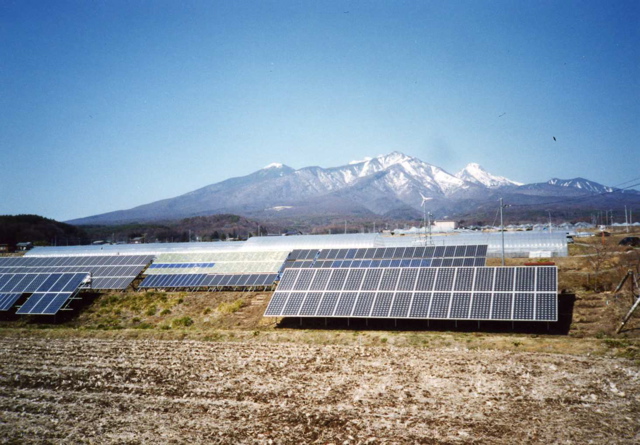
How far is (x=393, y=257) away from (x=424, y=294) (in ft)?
61.6

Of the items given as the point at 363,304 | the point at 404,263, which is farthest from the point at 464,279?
the point at 404,263

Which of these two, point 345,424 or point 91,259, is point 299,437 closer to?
point 345,424

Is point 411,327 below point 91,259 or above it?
below

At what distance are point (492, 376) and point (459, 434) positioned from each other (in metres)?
5.86

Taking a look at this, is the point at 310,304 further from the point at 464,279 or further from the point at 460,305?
the point at 464,279

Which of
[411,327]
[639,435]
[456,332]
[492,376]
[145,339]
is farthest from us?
[145,339]

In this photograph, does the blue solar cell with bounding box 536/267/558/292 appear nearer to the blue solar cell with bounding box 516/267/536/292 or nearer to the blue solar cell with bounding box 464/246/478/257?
the blue solar cell with bounding box 516/267/536/292

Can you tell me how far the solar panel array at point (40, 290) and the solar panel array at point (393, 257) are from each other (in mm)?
20960

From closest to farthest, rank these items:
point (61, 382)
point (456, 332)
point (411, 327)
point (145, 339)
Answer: point (61, 382) < point (456, 332) < point (411, 327) < point (145, 339)

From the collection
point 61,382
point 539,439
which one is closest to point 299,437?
point 539,439

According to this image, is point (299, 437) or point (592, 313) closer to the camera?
point (299, 437)

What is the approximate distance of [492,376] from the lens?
19.3 m

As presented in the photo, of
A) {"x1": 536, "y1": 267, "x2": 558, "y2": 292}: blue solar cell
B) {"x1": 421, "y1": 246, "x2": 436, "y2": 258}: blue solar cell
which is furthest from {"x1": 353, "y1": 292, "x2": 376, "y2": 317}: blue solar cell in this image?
{"x1": 421, "y1": 246, "x2": 436, "y2": 258}: blue solar cell

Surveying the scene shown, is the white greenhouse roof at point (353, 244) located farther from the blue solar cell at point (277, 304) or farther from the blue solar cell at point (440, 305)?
the blue solar cell at point (440, 305)
